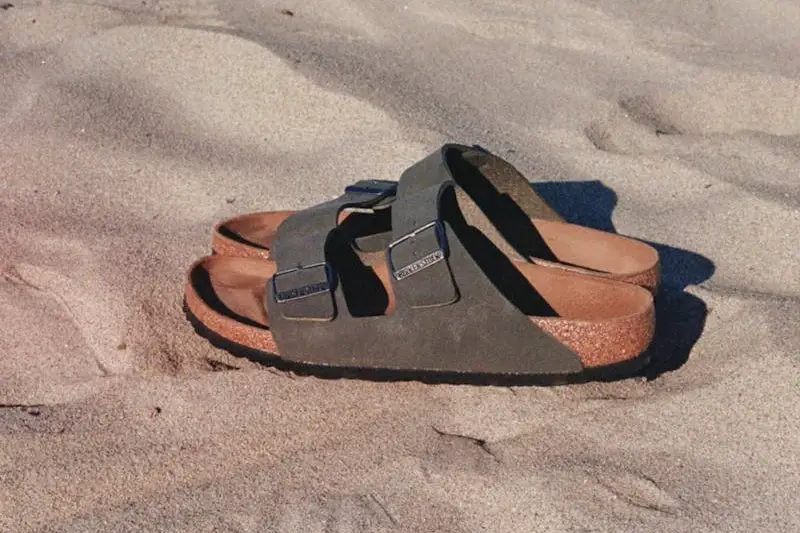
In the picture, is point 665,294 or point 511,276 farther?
point 665,294

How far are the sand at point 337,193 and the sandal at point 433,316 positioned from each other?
2.2 inches

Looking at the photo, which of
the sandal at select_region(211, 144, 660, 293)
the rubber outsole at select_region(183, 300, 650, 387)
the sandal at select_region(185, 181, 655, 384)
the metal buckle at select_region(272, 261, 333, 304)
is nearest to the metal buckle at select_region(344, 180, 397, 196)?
the sandal at select_region(211, 144, 660, 293)

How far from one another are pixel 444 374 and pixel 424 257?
0.23m

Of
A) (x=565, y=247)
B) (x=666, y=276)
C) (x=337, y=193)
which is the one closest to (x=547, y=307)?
(x=565, y=247)

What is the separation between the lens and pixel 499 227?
2.37 metres

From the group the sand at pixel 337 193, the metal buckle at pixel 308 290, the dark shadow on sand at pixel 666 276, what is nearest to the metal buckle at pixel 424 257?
the metal buckle at pixel 308 290

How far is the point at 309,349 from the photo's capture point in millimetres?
2037

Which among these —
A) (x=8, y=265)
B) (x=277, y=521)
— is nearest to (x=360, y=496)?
Answer: (x=277, y=521)

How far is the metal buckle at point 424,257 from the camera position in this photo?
1939mm

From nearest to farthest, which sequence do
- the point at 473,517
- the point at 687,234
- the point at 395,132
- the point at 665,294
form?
the point at 473,517 < the point at 665,294 < the point at 687,234 < the point at 395,132

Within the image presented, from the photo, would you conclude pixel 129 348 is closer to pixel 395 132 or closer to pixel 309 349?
pixel 309 349

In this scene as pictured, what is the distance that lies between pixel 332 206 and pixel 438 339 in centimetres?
40

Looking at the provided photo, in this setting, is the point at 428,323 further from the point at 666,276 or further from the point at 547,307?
the point at 666,276

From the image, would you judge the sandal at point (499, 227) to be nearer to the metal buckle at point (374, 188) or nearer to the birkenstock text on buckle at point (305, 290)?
the metal buckle at point (374, 188)
